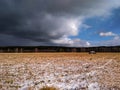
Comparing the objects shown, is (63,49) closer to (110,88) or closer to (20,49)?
(20,49)

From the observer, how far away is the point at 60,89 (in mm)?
9312

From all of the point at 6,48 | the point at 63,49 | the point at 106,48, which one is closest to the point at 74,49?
the point at 63,49

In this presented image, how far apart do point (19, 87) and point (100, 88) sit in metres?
4.51

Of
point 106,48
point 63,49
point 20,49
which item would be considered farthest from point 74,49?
point 20,49

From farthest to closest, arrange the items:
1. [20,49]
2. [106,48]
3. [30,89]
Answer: [20,49]
[106,48]
[30,89]

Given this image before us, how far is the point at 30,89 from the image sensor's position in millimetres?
9297

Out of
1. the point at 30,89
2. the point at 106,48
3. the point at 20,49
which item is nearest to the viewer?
the point at 30,89

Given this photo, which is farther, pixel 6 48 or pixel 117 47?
pixel 6 48

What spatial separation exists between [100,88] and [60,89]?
2220mm

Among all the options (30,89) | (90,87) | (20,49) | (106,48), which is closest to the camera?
(30,89)

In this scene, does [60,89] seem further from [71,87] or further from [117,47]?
[117,47]

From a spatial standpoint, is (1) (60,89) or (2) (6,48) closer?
(1) (60,89)

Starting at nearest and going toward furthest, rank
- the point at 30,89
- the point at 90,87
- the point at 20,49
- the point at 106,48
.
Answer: the point at 30,89
the point at 90,87
the point at 106,48
the point at 20,49

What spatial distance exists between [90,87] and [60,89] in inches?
70.4
